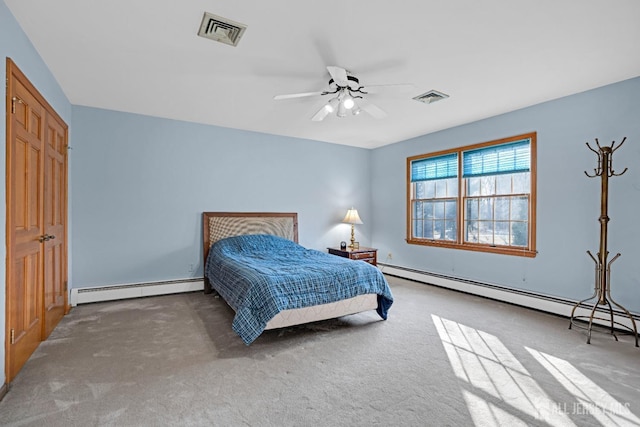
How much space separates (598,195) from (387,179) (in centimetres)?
325

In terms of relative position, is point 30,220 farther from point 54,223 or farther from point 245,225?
point 245,225

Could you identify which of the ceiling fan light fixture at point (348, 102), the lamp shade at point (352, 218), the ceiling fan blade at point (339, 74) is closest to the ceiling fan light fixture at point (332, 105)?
the ceiling fan light fixture at point (348, 102)

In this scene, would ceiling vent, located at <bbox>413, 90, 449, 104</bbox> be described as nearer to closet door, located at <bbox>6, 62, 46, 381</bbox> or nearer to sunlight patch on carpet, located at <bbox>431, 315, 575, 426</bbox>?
sunlight patch on carpet, located at <bbox>431, 315, 575, 426</bbox>

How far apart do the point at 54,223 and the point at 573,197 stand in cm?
563

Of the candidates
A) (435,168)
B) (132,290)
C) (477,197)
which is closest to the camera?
(132,290)

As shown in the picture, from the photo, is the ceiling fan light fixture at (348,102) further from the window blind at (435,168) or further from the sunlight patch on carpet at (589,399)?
the sunlight patch on carpet at (589,399)

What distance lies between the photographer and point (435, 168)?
17.4 feet

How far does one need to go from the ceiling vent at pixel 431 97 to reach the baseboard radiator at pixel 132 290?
12.9ft

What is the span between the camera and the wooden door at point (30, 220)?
219 cm

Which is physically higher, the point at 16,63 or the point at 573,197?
the point at 16,63

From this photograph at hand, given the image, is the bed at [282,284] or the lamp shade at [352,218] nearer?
the bed at [282,284]

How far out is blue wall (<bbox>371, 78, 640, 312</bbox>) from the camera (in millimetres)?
3213

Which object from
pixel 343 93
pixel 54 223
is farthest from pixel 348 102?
pixel 54 223

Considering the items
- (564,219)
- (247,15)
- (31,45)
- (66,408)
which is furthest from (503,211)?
(31,45)
